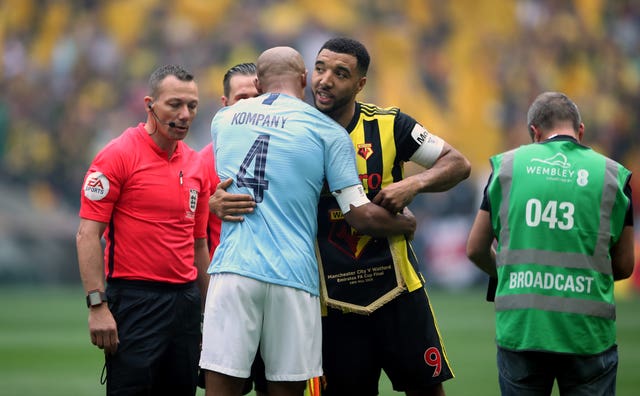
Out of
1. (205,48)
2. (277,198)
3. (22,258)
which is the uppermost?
(205,48)

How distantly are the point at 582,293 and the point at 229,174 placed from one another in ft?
6.38

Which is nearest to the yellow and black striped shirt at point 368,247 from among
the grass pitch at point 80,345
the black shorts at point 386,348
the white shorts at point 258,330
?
the black shorts at point 386,348

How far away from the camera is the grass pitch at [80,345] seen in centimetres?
1028

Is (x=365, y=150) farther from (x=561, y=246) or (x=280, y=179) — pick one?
(x=561, y=246)

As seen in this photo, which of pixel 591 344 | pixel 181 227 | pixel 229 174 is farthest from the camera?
pixel 181 227

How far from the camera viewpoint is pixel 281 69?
528 centimetres

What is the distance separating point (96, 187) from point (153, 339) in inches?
38.5

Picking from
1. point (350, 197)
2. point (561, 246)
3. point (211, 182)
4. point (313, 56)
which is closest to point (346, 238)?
point (350, 197)

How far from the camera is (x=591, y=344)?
4.85 metres

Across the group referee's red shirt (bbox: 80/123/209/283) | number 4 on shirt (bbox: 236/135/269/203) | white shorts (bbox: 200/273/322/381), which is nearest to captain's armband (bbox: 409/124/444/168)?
number 4 on shirt (bbox: 236/135/269/203)

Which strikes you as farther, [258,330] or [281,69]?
[281,69]

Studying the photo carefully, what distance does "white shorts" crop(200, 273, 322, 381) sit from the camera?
16.3 ft

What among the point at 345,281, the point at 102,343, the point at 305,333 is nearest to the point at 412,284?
the point at 345,281

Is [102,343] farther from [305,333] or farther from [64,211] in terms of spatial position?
[64,211]
